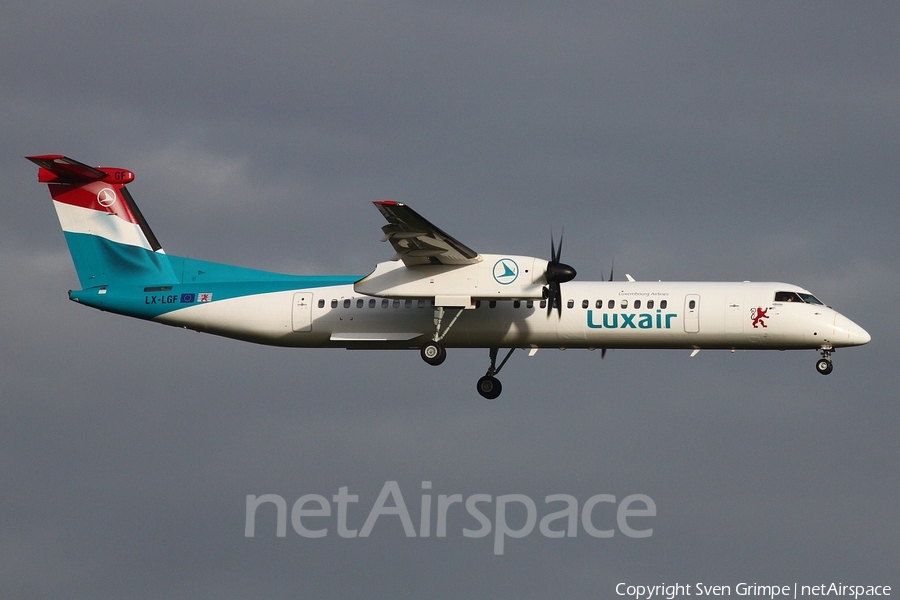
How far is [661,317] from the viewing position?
2839 centimetres

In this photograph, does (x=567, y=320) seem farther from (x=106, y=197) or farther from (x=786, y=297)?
(x=106, y=197)

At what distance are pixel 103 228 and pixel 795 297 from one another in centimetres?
1819

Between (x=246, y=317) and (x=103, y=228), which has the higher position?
(x=103, y=228)

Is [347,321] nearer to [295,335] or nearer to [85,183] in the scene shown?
[295,335]

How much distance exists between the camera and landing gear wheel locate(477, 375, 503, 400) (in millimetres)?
31141

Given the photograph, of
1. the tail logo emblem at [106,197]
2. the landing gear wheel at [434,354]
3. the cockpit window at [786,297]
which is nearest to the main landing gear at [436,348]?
the landing gear wheel at [434,354]

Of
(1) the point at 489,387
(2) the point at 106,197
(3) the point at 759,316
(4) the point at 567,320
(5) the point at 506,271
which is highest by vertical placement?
(2) the point at 106,197

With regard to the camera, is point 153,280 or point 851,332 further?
point 153,280

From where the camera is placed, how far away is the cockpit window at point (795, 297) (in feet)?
92.6

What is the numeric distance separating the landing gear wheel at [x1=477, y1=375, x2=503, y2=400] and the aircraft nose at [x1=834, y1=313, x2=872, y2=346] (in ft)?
28.6

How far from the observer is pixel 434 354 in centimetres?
2889

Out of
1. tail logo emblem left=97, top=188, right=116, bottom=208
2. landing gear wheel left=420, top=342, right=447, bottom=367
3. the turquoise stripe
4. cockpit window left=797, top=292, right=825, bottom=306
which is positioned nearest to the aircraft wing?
landing gear wheel left=420, top=342, right=447, bottom=367

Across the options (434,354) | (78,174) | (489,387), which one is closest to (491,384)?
(489,387)

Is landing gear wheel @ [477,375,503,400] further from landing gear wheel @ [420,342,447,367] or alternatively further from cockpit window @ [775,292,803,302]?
cockpit window @ [775,292,803,302]
